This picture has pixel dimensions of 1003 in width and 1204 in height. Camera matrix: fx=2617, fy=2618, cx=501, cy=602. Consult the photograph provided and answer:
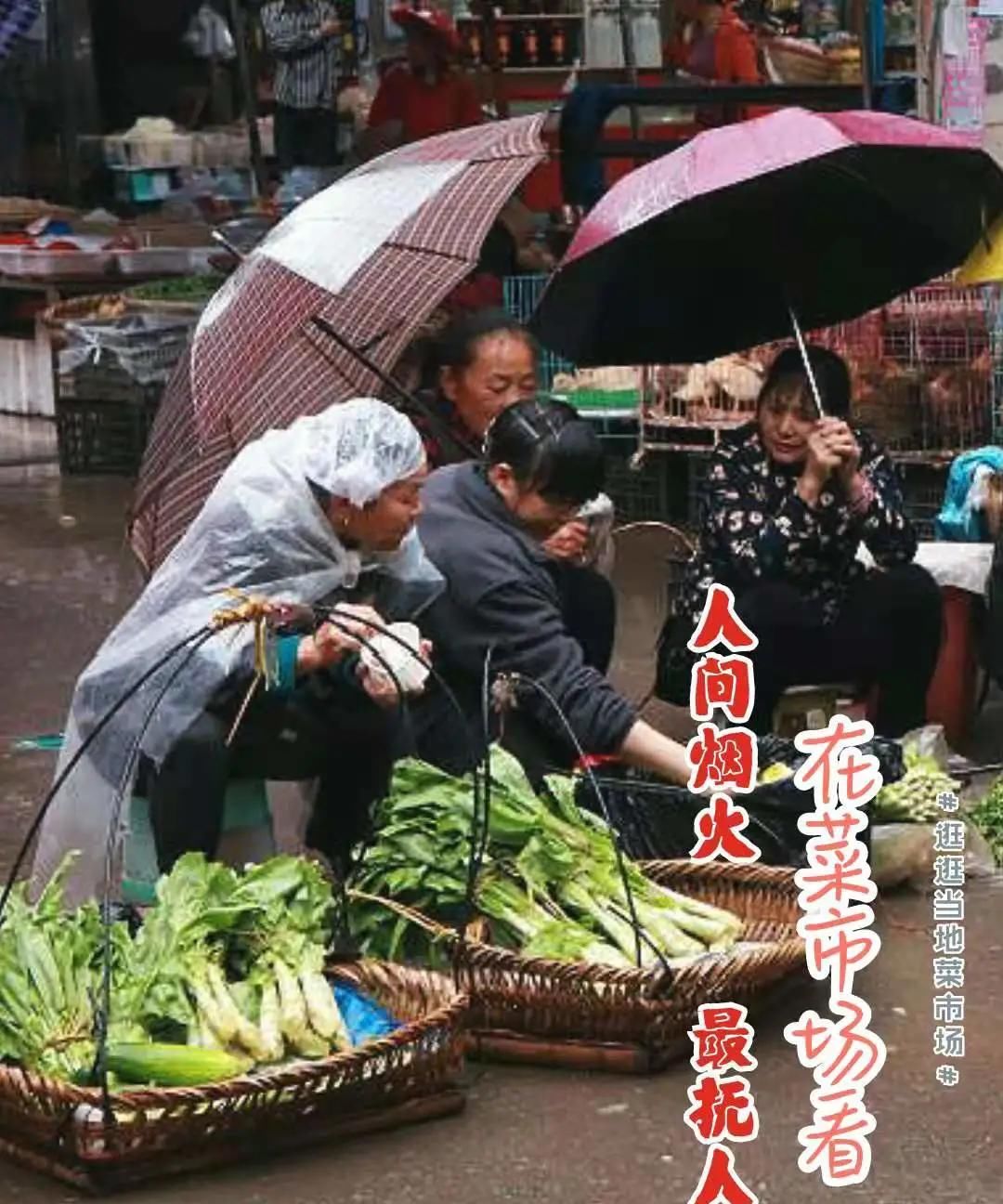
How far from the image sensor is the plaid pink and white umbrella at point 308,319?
5867mm

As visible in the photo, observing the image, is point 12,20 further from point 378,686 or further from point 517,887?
point 517,887

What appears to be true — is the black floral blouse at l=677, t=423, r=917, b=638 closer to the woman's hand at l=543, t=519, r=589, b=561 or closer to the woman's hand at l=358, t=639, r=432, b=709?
the woman's hand at l=543, t=519, r=589, b=561

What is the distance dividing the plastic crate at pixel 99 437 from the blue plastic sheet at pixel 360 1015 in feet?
23.0

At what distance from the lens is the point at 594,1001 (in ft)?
14.9

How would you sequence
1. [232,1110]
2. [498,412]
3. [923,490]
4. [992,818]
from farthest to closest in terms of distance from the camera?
[923,490] < [498,412] < [992,818] < [232,1110]

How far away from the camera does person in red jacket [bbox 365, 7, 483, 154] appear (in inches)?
474

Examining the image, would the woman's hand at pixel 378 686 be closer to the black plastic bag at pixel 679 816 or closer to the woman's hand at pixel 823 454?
the black plastic bag at pixel 679 816

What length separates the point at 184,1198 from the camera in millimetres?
4105

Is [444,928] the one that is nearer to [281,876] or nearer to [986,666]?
[281,876]

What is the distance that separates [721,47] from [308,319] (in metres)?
6.69

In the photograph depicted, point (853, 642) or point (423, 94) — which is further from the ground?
point (423, 94)

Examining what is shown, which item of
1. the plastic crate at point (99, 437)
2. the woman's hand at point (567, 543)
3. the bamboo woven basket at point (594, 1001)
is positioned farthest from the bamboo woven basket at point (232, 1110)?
the plastic crate at point (99, 437)

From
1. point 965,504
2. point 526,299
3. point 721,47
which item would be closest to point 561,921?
point 965,504

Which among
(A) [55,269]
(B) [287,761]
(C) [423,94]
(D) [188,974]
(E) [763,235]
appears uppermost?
(C) [423,94]
